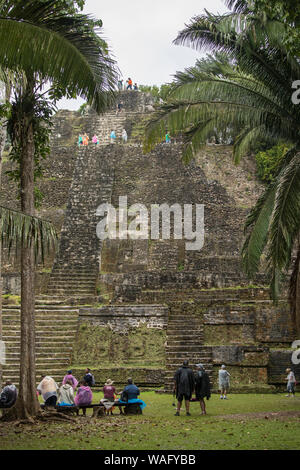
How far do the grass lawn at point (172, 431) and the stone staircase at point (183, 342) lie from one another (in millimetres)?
2830

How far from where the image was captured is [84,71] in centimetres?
824

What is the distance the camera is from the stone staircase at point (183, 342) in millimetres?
15570

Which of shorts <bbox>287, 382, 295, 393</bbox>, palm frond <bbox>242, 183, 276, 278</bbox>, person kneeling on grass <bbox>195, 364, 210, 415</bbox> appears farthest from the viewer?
shorts <bbox>287, 382, 295, 393</bbox>

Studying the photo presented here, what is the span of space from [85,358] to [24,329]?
20.5ft

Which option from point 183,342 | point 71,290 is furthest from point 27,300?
point 71,290

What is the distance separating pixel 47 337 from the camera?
17.5 metres

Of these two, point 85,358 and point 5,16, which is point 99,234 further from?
point 5,16

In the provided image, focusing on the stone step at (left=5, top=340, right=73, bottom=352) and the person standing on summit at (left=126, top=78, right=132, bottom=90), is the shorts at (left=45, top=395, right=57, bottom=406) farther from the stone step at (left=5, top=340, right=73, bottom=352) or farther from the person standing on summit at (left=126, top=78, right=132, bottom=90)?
the person standing on summit at (left=126, top=78, right=132, bottom=90)

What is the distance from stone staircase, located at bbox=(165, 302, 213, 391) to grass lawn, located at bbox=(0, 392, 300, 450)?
9.29ft

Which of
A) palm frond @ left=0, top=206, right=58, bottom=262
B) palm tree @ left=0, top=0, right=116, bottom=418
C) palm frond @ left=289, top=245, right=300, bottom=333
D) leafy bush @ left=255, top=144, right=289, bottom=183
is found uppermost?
leafy bush @ left=255, top=144, right=289, bottom=183

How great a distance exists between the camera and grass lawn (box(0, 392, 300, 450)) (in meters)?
8.08

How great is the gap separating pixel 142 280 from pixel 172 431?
34.5ft

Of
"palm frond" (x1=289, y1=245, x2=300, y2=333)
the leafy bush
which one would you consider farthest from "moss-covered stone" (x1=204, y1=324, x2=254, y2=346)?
the leafy bush

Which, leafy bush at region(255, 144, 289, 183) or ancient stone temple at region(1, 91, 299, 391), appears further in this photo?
leafy bush at region(255, 144, 289, 183)
